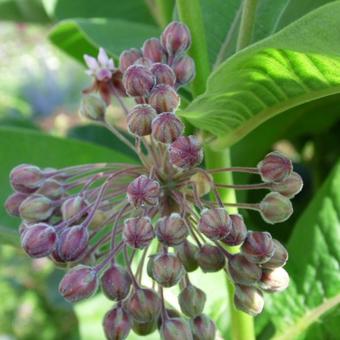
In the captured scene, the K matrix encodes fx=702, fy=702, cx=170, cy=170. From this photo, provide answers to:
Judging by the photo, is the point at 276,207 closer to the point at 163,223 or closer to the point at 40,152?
the point at 163,223

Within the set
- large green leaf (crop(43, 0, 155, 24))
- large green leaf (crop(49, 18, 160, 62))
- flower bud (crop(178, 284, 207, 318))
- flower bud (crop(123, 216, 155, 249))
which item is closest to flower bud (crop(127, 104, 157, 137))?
flower bud (crop(123, 216, 155, 249))

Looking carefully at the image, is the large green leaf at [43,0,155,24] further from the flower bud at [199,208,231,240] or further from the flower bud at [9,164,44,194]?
the flower bud at [199,208,231,240]

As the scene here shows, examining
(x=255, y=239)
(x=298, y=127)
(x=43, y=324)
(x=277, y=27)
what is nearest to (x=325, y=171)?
(x=298, y=127)

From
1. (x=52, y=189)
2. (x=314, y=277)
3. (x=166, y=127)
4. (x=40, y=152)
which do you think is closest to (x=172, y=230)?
(x=166, y=127)

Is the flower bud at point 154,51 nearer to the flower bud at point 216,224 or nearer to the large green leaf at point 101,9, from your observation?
the flower bud at point 216,224

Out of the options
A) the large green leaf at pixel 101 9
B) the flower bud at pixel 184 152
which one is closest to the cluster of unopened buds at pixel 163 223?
the flower bud at pixel 184 152

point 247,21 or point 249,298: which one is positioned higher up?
point 247,21

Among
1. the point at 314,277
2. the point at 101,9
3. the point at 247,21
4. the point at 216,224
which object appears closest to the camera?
the point at 216,224
